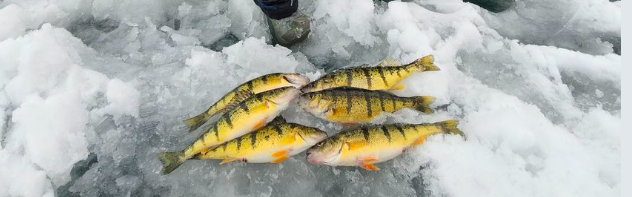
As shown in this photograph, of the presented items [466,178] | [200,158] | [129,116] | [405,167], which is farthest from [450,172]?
[129,116]

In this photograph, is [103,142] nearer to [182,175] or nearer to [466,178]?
[182,175]

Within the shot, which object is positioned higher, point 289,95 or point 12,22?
point 289,95

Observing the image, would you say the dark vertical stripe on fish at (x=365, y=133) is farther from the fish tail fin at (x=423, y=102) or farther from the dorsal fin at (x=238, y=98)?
the dorsal fin at (x=238, y=98)

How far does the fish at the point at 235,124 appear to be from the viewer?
258 cm

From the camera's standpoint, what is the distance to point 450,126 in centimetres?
275

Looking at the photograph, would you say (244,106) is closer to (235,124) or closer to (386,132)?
(235,124)

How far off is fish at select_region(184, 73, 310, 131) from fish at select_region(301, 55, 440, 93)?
4.4 inches

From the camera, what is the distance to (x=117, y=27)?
400cm

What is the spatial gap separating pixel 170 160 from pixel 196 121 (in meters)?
0.36

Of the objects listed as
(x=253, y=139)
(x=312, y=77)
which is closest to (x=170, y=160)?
(x=253, y=139)

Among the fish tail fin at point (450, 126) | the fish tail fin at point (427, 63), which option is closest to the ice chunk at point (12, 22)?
the fish tail fin at point (427, 63)

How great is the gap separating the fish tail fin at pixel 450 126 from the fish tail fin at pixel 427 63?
55cm

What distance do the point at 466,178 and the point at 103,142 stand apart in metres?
2.30

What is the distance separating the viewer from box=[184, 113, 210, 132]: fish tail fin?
2.84m
